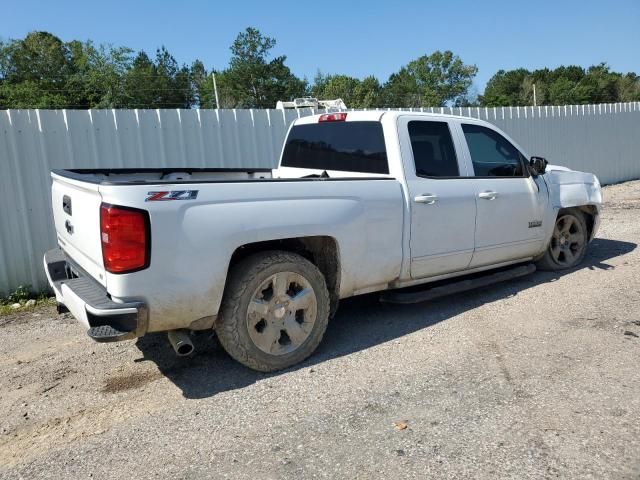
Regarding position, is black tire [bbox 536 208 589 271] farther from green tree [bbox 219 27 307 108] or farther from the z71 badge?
green tree [bbox 219 27 307 108]

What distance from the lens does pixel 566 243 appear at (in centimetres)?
629

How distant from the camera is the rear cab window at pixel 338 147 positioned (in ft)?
15.0

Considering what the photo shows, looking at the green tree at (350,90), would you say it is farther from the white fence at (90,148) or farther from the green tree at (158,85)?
the white fence at (90,148)

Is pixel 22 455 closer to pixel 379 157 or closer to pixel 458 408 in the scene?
pixel 458 408

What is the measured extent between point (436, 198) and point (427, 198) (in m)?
0.11

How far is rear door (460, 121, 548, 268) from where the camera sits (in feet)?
16.4

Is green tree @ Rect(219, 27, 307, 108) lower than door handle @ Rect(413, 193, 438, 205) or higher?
higher

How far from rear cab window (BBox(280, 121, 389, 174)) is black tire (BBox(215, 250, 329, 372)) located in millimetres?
1293

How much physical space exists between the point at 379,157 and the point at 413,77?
88955 mm

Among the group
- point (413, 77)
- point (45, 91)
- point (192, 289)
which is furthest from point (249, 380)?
point (413, 77)

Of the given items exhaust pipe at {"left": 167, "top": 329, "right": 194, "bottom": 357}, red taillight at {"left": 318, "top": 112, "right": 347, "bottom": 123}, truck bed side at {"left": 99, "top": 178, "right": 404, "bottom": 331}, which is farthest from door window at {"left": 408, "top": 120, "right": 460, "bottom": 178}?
exhaust pipe at {"left": 167, "top": 329, "right": 194, "bottom": 357}

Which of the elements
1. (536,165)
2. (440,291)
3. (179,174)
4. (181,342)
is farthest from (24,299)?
(536,165)

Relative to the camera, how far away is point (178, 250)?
3.21m

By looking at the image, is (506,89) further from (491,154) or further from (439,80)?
(491,154)
